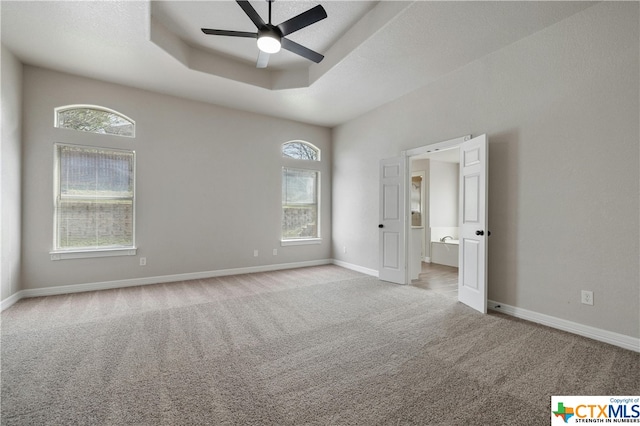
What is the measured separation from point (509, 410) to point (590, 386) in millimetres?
734

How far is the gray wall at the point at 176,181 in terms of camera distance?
3.88m

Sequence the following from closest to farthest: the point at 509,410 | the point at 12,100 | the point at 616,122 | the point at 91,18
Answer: the point at 509,410, the point at 616,122, the point at 91,18, the point at 12,100

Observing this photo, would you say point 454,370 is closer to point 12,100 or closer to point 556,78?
point 556,78

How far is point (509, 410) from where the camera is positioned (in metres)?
1.70

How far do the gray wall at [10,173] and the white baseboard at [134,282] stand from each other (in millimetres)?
120

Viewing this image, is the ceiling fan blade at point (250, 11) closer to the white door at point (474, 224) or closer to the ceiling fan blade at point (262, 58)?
the ceiling fan blade at point (262, 58)

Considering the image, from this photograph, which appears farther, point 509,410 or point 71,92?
point 71,92

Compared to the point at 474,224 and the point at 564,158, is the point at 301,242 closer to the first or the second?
the point at 474,224

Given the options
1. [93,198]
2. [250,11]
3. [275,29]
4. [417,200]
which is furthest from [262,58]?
[417,200]

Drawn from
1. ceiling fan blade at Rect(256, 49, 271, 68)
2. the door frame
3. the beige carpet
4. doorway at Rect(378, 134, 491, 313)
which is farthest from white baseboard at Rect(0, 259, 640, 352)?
ceiling fan blade at Rect(256, 49, 271, 68)

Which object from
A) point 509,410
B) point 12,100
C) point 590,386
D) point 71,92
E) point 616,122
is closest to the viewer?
point 509,410

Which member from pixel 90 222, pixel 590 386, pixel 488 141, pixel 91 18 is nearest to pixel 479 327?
pixel 590 386

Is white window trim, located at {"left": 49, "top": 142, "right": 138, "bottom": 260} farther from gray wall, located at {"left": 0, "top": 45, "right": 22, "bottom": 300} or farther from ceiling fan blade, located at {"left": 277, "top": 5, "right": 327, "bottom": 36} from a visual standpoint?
ceiling fan blade, located at {"left": 277, "top": 5, "right": 327, "bottom": 36}

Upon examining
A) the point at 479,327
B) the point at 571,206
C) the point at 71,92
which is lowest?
the point at 479,327
